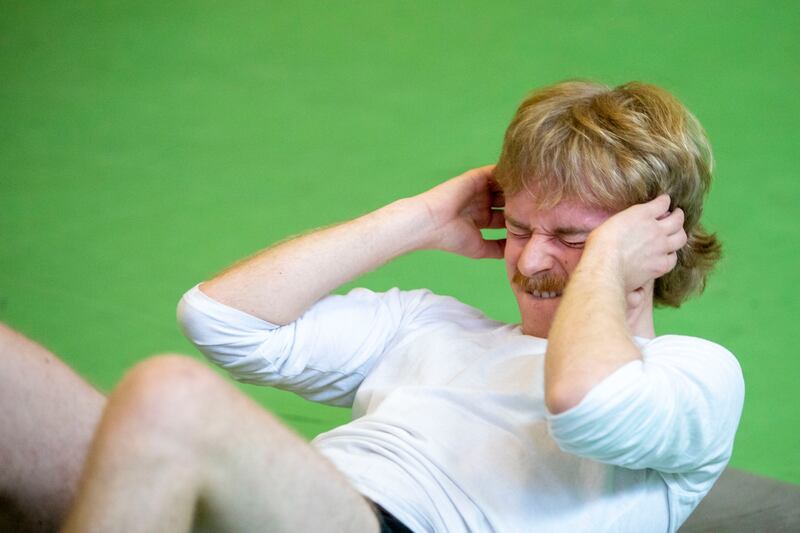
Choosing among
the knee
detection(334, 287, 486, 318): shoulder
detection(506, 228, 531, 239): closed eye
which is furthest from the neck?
the knee

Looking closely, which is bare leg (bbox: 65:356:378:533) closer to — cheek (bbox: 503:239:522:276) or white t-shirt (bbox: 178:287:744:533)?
white t-shirt (bbox: 178:287:744:533)

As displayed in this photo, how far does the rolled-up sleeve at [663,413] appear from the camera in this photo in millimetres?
1359

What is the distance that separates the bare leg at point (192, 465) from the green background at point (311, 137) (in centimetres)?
145

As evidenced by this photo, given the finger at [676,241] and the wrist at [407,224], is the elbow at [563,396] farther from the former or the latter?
the wrist at [407,224]

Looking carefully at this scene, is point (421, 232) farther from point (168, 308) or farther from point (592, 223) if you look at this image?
point (168, 308)

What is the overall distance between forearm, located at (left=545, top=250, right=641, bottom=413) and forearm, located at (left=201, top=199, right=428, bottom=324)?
0.53 metres

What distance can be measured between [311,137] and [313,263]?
6.48 ft

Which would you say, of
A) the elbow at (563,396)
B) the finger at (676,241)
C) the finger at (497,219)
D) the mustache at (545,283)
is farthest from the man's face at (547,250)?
the elbow at (563,396)

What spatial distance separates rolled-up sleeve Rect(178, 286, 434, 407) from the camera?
1875 mm

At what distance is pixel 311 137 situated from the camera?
3857 mm

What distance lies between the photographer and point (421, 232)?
2.06m

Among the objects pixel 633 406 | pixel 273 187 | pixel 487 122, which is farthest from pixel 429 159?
pixel 633 406

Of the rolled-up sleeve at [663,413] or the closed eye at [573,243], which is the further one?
the closed eye at [573,243]

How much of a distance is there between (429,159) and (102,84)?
4.78ft
